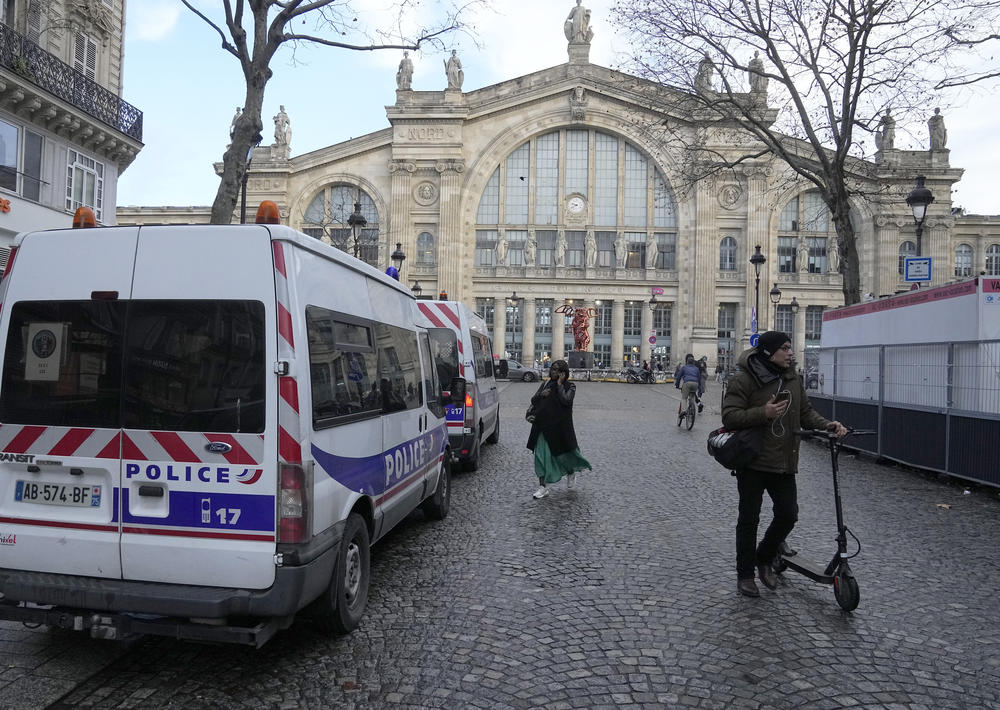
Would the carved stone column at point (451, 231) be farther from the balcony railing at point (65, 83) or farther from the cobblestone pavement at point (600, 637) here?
the cobblestone pavement at point (600, 637)

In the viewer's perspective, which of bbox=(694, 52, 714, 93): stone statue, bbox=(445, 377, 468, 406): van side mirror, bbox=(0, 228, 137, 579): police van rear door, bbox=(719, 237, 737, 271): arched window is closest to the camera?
bbox=(0, 228, 137, 579): police van rear door

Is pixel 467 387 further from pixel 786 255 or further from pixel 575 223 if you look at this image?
pixel 786 255

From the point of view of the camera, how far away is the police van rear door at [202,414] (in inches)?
140

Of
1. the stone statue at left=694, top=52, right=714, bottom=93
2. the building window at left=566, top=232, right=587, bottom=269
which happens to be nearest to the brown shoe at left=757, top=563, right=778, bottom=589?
the stone statue at left=694, top=52, right=714, bottom=93

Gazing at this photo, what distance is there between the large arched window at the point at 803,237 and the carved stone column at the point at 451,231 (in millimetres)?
25628

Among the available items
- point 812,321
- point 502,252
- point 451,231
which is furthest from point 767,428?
point 812,321

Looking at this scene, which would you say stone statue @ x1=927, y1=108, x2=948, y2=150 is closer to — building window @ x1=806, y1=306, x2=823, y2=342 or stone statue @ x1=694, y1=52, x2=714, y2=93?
building window @ x1=806, y1=306, x2=823, y2=342

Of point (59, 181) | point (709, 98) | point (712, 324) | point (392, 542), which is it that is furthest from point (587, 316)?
point (392, 542)

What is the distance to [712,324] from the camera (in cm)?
5556

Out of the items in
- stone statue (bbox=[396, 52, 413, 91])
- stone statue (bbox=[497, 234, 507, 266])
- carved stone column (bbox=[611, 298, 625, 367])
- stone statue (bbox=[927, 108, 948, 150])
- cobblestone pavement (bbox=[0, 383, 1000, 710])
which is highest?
stone statue (bbox=[396, 52, 413, 91])

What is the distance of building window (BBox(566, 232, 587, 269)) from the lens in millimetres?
57594

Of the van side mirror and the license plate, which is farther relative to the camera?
the van side mirror

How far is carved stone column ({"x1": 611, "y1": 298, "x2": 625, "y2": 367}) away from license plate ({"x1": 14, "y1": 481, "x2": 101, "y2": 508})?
53.8 m

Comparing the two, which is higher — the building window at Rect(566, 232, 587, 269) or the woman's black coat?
the building window at Rect(566, 232, 587, 269)
